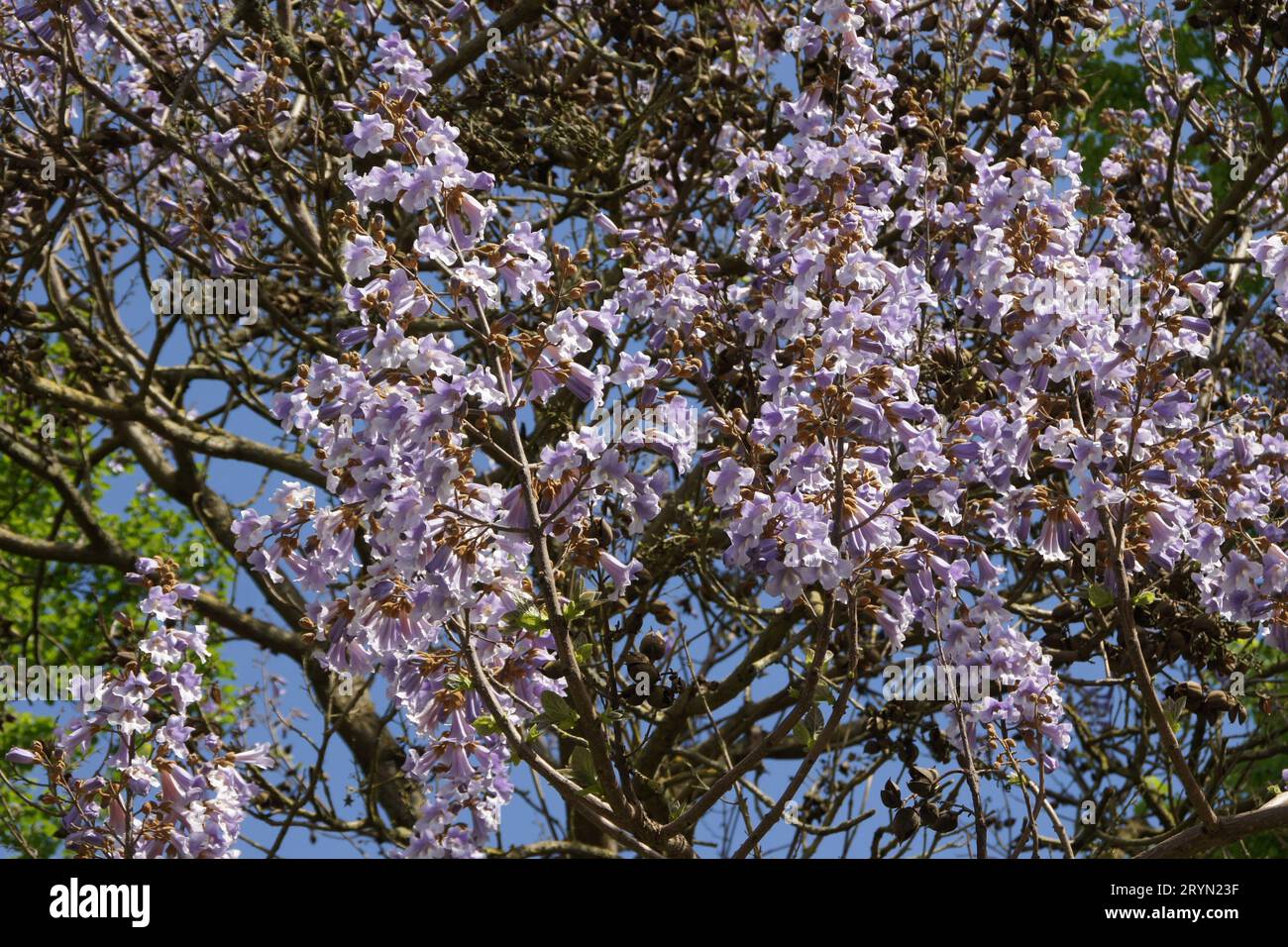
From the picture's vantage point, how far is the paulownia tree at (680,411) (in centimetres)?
346

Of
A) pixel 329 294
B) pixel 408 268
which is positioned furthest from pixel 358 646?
pixel 329 294

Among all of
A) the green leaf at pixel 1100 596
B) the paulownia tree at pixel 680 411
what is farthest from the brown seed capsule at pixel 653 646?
the green leaf at pixel 1100 596

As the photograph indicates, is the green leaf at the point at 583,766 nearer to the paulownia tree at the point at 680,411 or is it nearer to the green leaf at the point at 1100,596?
the paulownia tree at the point at 680,411

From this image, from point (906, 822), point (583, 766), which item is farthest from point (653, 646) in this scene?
point (906, 822)

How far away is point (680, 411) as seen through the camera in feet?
12.2

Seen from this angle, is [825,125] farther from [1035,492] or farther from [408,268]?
[408,268]

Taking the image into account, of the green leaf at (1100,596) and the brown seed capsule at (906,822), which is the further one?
the brown seed capsule at (906,822)

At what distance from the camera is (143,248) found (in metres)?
7.38

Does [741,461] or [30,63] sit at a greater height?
[30,63]

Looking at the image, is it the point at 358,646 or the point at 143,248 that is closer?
the point at 358,646

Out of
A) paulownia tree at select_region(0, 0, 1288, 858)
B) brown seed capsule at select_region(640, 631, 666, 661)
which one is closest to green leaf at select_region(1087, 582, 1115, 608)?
paulownia tree at select_region(0, 0, 1288, 858)

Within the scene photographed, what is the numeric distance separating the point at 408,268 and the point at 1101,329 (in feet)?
6.11

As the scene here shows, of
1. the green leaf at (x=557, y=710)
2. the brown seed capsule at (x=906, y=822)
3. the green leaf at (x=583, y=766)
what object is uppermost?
the green leaf at (x=557, y=710)
